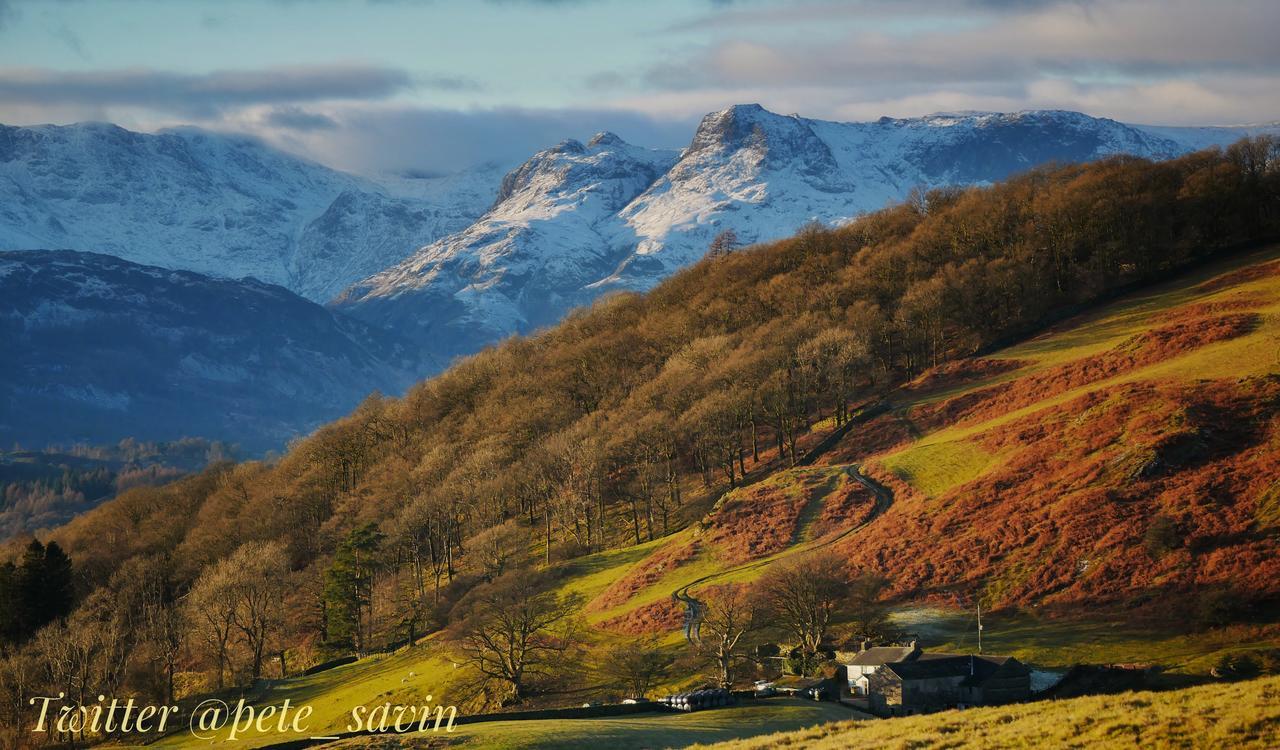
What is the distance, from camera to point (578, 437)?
419ft

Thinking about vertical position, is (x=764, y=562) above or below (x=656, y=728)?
above

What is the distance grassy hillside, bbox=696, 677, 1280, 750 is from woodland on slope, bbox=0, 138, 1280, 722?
44244 mm

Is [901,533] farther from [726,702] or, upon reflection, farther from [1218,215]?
[1218,215]

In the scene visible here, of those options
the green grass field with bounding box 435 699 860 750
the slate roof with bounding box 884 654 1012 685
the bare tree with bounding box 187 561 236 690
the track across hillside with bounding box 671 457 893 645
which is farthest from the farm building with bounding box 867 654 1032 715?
the bare tree with bounding box 187 561 236 690

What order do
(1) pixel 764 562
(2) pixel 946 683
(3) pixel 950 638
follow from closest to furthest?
(2) pixel 946 683
(3) pixel 950 638
(1) pixel 764 562

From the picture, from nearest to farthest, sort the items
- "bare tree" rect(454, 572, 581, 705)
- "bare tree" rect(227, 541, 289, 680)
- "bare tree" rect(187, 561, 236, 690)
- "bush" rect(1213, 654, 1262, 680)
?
"bush" rect(1213, 654, 1262, 680) < "bare tree" rect(454, 572, 581, 705) < "bare tree" rect(187, 561, 236, 690) < "bare tree" rect(227, 541, 289, 680)

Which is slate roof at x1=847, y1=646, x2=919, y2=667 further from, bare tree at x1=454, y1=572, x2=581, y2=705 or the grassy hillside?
bare tree at x1=454, y1=572, x2=581, y2=705

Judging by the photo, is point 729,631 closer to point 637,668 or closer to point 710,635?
point 710,635

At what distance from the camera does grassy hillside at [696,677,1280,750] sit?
3641 cm

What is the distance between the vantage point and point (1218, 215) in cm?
14350

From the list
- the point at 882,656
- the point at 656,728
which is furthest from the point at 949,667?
the point at 656,728

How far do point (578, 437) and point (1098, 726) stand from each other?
9125cm

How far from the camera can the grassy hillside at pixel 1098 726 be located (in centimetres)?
3641

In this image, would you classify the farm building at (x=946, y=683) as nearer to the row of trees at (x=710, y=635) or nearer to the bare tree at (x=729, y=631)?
the row of trees at (x=710, y=635)
